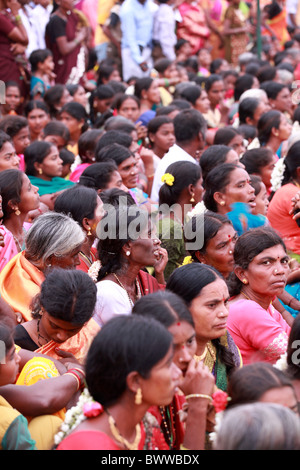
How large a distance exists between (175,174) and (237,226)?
68 cm

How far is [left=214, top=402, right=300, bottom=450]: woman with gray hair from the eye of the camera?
1.95 metres

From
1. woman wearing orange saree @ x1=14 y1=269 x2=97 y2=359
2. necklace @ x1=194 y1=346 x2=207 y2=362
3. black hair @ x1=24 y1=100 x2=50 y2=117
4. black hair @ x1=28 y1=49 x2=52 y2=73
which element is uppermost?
woman wearing orange saree @ x1=14 y1=269 x2=97 y2=359

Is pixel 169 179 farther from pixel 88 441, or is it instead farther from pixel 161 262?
pixel 88 441

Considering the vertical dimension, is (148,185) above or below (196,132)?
below

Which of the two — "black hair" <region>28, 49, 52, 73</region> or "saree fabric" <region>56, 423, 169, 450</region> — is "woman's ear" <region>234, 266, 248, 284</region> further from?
"black hair" <region>28, 49, 52, 73</region>

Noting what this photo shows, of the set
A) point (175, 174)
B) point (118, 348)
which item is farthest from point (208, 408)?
point (175, 174)

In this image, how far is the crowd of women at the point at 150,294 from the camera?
93.3 inches

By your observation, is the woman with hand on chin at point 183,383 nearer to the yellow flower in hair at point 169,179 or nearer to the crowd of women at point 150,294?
the crowd of women at point 150,294

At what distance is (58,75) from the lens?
10609mm

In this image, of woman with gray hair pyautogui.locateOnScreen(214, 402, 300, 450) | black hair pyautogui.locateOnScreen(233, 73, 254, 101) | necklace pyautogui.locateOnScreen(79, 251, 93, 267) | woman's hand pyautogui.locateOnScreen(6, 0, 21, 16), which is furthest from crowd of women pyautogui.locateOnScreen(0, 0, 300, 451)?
black hair pyautogui.locateOnScreen(233, 73, 254, 101)

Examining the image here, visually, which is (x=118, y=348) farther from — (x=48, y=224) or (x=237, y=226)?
(x=237, y=226)

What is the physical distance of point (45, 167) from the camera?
6168 mm

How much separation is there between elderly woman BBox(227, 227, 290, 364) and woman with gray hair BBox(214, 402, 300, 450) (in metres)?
1.66

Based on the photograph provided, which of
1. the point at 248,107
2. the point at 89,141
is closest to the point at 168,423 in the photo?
the point at 89,141
